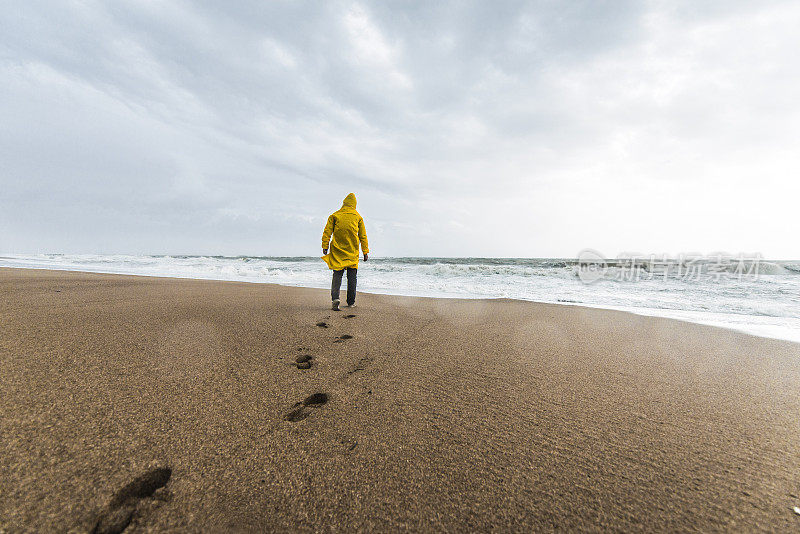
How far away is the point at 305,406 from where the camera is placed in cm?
139

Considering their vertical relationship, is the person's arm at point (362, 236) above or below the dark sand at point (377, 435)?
above

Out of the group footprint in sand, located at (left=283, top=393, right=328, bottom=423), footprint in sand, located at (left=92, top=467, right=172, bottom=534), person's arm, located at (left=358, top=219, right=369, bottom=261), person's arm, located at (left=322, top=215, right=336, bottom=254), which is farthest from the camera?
person's arm, located at (left=358, top=219, right=369, bottom=261)

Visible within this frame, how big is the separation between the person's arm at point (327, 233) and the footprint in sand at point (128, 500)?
3.57 meters

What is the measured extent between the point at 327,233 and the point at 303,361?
2.74 meters

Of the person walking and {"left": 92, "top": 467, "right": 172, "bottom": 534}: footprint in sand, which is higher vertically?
the person walking

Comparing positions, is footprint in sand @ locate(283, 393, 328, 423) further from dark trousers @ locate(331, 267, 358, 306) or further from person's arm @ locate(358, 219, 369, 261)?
person's arm @ locate(358, 219, 369, 261)

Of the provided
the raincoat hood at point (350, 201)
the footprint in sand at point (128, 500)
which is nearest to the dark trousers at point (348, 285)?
the raincoat hood at point (350, 201)

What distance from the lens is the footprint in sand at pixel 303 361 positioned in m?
1.87

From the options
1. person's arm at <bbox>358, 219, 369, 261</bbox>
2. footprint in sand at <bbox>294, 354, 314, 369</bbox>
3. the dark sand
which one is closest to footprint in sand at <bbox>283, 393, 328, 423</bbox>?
the dark sand

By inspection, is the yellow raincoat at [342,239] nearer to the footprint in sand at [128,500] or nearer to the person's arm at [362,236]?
the person's arm at [362,236]

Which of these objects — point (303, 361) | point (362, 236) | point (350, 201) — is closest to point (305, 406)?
point (303, 361)

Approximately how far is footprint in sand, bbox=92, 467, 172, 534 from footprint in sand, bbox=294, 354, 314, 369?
3.07 feet

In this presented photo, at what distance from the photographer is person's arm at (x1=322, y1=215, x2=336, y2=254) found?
4383 millimetres

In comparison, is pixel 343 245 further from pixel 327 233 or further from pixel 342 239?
pixel 327 233
